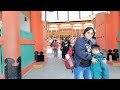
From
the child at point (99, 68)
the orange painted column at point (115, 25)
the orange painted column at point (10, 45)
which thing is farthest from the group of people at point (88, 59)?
the orange painted column at point (115, 25)

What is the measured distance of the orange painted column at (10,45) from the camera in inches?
224

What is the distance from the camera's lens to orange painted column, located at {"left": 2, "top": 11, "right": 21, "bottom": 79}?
18.7 ft

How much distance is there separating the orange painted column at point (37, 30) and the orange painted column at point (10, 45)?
16.0ft

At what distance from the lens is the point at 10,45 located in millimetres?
5816

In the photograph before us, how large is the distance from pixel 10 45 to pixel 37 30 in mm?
5185

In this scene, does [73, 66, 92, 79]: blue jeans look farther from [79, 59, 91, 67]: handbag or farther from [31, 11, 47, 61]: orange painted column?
[31, 11, 47, 61]: orange painted column

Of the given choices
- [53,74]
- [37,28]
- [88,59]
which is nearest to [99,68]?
[88,59]

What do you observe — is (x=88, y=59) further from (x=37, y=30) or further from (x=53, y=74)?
(x=37, y=30)

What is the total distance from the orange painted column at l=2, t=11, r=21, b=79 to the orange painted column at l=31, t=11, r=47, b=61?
4.89m

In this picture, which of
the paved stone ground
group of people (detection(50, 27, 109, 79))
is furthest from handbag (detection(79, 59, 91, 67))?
the paved stone ground
